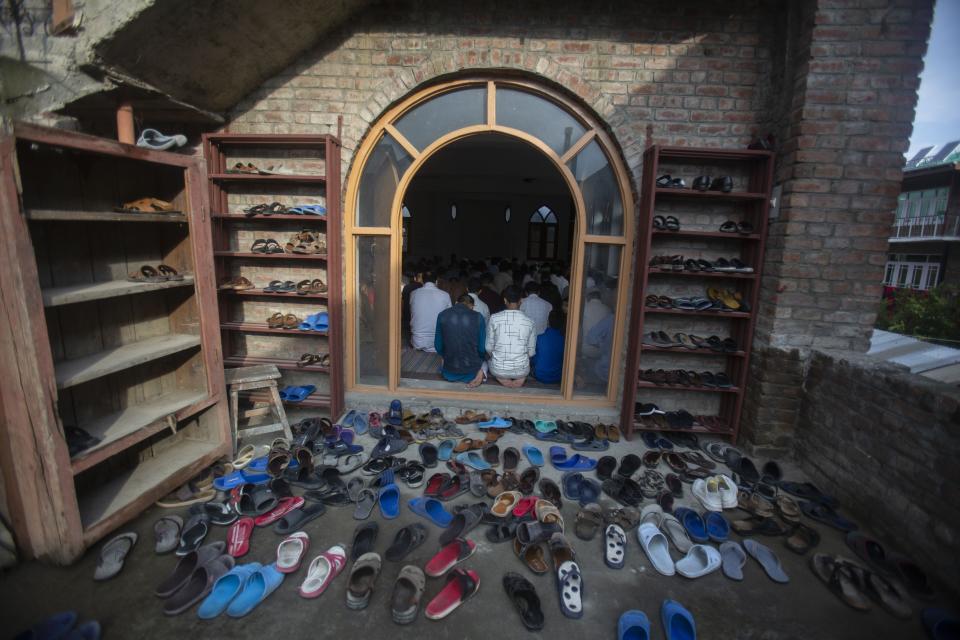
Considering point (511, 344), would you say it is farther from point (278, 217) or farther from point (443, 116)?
point (278, 217)

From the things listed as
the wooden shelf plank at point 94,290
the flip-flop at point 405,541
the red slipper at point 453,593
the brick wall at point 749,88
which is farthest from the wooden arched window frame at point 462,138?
the red slipper at point 453,593

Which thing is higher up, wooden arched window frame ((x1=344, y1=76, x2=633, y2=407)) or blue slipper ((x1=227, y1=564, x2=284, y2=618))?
wooden arched window frame ((x1=344, y1=76, x2=633, y2=407))

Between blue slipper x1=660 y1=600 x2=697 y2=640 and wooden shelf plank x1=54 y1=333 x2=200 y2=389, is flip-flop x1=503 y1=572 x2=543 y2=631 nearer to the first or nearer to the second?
blue slipper x1=660 y1=600 x2=697 y2=640

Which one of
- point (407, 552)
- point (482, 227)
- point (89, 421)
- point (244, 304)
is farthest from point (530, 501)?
point (482, 227)

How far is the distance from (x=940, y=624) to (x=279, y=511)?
13.2 feet

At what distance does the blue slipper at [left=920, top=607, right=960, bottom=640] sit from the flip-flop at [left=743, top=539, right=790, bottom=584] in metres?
0.62

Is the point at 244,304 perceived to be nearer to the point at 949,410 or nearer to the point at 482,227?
the point at 949,410

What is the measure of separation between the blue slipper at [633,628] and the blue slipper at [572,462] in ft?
5.15

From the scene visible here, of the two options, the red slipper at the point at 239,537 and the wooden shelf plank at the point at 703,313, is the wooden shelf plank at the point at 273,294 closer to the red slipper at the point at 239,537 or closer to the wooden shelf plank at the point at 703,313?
the red slipper at the point at 239,537

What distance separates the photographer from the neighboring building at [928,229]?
15453 mm

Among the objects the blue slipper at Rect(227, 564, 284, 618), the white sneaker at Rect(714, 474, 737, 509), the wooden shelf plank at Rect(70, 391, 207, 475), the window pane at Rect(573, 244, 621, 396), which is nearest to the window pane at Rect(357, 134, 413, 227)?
the window pane at Rect(573, 244, 621, 396)

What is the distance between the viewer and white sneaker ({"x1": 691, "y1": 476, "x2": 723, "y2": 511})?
331 cm

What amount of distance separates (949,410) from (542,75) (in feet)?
13.4

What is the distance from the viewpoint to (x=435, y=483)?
346cm
